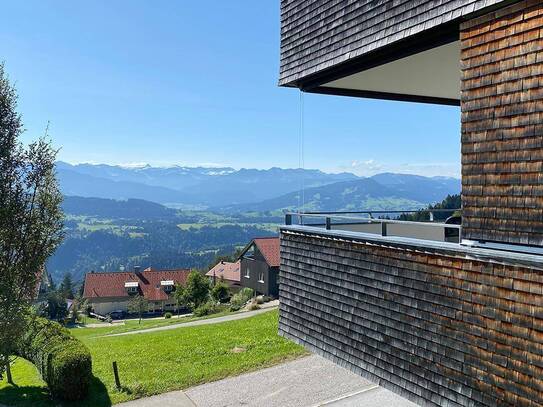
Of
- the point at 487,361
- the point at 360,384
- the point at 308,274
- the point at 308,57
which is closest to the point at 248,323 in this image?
the point at 360,384

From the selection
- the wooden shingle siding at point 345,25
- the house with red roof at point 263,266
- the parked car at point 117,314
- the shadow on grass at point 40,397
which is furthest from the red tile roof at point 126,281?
the wooden shingle siding at point 345,25

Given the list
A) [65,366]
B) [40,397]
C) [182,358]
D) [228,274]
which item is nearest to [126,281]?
[228,274]

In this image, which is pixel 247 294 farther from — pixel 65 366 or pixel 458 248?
pixel 458 248

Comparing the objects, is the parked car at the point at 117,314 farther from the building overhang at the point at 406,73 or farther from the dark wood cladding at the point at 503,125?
the dark wood cladding at the point at 503,125

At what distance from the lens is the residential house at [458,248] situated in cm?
447

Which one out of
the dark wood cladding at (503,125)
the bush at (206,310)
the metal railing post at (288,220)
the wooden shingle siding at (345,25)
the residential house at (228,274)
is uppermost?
the wooden shingle siding at (345,25)

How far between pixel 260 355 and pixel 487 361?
13011mm

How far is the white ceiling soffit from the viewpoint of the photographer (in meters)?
6.74

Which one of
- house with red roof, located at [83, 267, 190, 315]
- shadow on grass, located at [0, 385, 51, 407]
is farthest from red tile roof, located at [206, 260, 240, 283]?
shadow on grass, located at [0, 385, 51, 407]

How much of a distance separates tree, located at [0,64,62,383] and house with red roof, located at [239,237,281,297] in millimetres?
31717

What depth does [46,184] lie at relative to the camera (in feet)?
48.8

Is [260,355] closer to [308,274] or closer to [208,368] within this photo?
[208,368]

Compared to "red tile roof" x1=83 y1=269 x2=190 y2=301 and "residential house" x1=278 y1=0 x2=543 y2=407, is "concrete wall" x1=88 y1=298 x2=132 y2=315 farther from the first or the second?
"residential house" x1=278 y1=0 x2=543 y2=407

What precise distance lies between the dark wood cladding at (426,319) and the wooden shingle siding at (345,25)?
2865 millimetres
